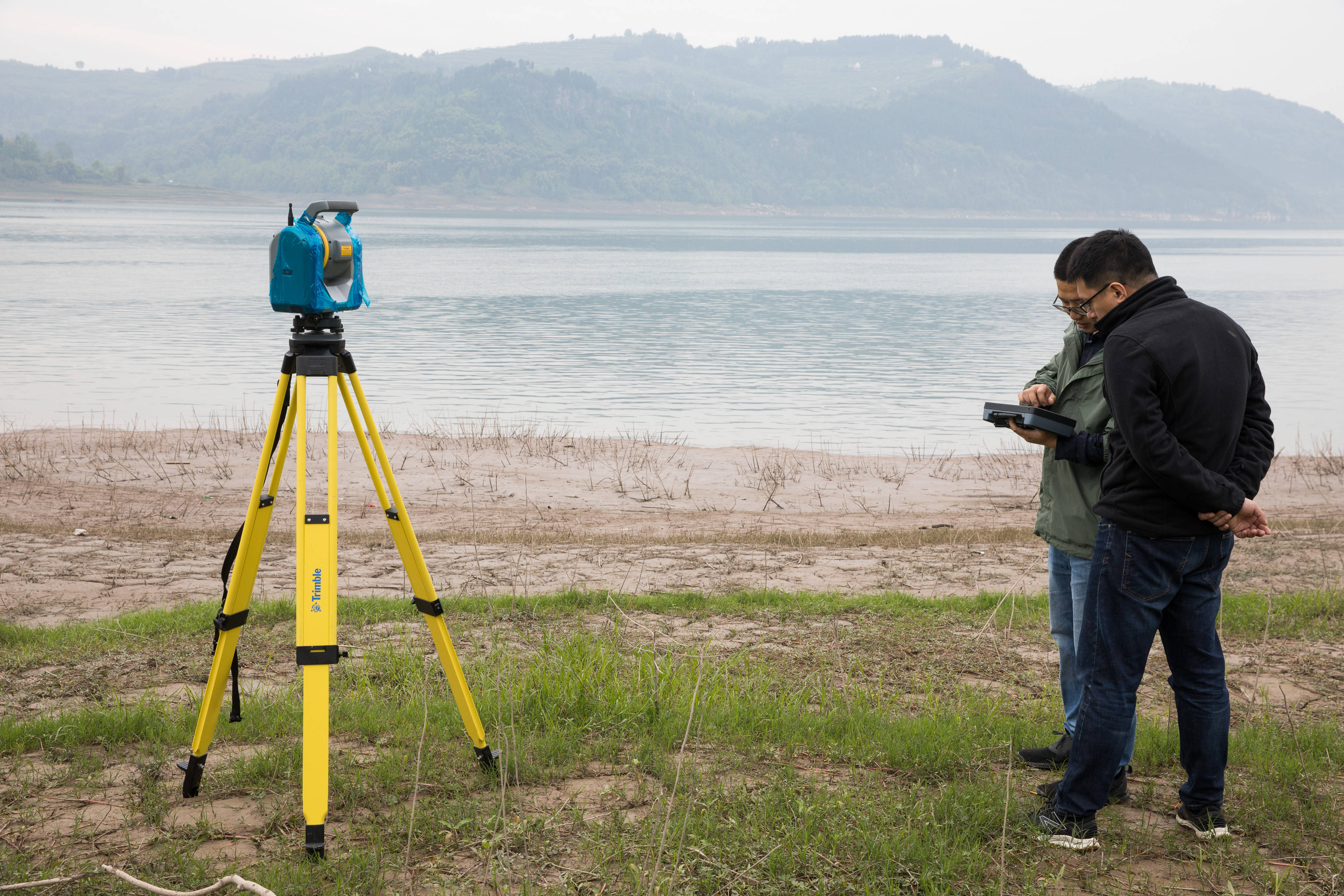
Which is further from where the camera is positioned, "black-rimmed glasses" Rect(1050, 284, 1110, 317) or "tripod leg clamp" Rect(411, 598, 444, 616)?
"tripod leg clamp" Rect(411, 598, 444, 616)

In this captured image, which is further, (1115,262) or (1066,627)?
(1066,627)

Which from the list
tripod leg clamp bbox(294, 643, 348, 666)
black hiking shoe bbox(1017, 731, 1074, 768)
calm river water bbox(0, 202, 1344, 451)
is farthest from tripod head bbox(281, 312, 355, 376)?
calm river water bbox(0, 202, 1344, 451)

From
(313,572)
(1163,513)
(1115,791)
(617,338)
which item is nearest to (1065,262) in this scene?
(1163,513)

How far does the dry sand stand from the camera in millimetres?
7555

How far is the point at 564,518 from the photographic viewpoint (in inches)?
421

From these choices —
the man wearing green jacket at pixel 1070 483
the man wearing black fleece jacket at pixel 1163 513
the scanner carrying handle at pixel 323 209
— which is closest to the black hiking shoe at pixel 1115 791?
the man wearing green jacket at pixel 1070 483

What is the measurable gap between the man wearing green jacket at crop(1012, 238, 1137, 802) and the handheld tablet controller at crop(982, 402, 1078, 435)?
3 centimetres

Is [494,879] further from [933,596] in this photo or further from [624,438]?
[624,438]

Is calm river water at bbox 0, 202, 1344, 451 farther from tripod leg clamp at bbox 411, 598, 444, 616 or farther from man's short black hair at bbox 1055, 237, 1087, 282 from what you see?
tripod leg clamp at bbox 411, 598, 444, 616

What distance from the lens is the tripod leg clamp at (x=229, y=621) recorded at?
324 cm

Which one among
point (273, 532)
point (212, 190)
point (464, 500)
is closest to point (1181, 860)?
point (273, 532)

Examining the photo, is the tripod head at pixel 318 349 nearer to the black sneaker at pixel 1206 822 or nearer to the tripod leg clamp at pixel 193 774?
the tripod leg clamp at pixel 193 774

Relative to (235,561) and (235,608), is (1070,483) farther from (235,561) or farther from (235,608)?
(235,561)

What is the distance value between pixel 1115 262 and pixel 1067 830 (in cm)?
186
